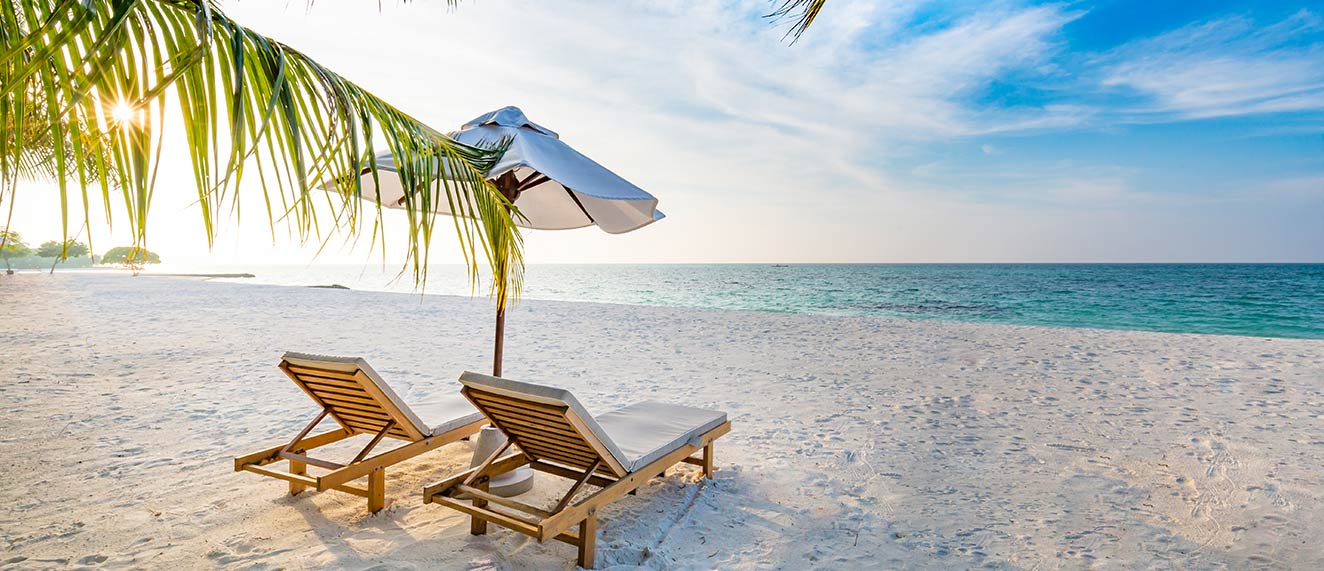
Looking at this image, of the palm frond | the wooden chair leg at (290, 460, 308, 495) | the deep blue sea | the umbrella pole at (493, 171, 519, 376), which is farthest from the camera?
the deep blue sea

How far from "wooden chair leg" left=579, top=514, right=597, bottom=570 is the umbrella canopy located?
1.32 m

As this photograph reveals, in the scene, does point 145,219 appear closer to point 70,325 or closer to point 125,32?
point 125,32

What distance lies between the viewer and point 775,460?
3.74 meters

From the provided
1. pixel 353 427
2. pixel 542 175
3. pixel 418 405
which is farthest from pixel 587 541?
pixel 542 175

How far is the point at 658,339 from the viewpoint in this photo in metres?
9.00

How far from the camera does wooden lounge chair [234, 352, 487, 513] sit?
269cm

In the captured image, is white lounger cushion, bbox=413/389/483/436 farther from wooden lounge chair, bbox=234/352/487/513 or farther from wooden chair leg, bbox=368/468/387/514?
wooden chair leg, bbox=368/468/387/514

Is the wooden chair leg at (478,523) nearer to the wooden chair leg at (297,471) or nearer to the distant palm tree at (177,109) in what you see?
the wooden chair leg at (297,471)

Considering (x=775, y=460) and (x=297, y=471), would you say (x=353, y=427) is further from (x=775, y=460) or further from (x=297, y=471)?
(x=775, y=460)

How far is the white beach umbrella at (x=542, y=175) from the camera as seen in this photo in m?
2.84

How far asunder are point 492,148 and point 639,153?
1527 cm

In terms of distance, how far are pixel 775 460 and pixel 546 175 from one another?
215 centimetres

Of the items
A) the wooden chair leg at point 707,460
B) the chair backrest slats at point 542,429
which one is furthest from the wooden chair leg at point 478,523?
the wooden chair leg at point 707,460

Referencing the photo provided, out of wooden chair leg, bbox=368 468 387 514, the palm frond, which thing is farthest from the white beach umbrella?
the palm frond
